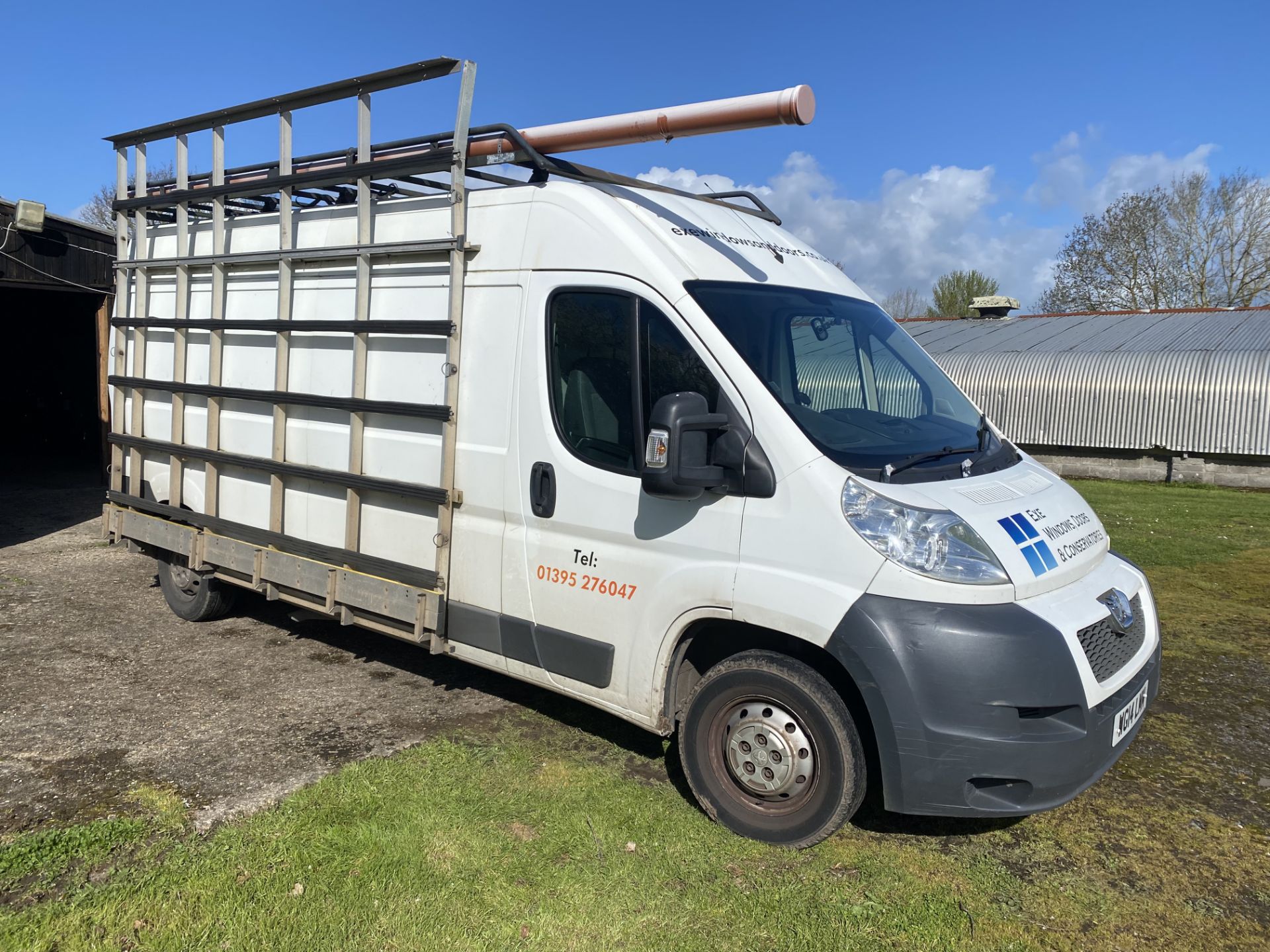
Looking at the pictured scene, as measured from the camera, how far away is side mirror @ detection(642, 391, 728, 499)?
3592 millimetres

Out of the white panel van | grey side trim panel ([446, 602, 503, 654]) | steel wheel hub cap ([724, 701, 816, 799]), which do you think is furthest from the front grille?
grey side trim panel ([446, 602, 503, 654])

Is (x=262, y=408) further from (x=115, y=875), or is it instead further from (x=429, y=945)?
(x=429, y=945)

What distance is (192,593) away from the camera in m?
6.82

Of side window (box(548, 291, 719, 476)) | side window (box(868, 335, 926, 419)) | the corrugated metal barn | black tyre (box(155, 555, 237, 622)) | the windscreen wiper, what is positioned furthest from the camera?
the corrugated metal barn

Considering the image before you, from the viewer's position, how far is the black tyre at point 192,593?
6.70m

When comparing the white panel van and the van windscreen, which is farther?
the van windscreen

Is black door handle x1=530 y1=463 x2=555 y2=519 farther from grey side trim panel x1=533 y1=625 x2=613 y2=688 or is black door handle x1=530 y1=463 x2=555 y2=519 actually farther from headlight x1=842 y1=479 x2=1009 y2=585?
headlight x1=842 y1=479 x2=1009 y2=585

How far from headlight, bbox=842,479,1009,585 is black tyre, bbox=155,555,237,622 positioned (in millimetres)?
5083

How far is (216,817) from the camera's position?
394 centimetres

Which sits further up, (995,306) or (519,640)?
(995,306)

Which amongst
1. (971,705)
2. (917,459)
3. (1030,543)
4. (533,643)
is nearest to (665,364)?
(917,459)

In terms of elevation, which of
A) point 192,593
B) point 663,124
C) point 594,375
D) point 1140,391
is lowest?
point 192,593

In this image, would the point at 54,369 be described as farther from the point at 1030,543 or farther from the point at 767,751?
the point at 1030,543

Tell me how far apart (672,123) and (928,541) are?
7.46ft
